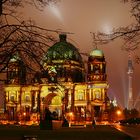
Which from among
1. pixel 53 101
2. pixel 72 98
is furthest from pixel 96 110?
pixel 53 101

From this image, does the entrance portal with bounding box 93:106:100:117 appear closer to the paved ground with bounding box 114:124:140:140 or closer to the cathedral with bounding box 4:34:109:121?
the cathedral with bounding box 4:34:109:121

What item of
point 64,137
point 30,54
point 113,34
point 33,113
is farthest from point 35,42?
point 33,113

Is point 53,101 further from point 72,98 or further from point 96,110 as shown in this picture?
point 96,110

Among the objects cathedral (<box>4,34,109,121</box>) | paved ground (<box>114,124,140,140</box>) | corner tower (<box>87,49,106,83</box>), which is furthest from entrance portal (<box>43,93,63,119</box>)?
paved ground (<box>114,124,140,140</box>)

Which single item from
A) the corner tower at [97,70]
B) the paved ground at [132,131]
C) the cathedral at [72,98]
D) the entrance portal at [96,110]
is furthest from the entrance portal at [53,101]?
the paved ground at [132,131]

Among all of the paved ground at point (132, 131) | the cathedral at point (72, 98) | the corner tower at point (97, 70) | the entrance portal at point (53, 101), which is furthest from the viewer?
the entrance portal at point (53, 101)

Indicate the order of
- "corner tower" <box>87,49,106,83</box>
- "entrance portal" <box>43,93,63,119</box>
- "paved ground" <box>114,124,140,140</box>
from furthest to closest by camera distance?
"entrance portal" <box>43,93,63,119</box>, "corner tower" <box>87,49,106,83</box>, "paved ground" <box>114,124,140,140</box>

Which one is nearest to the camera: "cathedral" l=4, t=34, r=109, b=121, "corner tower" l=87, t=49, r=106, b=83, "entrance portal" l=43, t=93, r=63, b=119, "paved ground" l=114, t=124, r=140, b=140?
"paved ground" l=114, t=124, r=140, b=140

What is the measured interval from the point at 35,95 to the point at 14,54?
4624 inches

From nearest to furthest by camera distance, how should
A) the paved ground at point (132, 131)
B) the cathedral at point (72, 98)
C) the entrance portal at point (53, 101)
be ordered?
1. the paved ground at point (132, 131)
2. the cathedral at point (72, 98)
3. the entrance portal at point (53, 101)

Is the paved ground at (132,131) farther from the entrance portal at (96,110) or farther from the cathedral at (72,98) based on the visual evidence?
the entrance portal at (96,110)

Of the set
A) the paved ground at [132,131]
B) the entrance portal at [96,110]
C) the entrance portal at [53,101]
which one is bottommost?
the paved ground at [132,131]

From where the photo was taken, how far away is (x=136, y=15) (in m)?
23.0

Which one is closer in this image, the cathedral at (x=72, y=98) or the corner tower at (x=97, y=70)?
the cathedral at (x=72, y=98)
